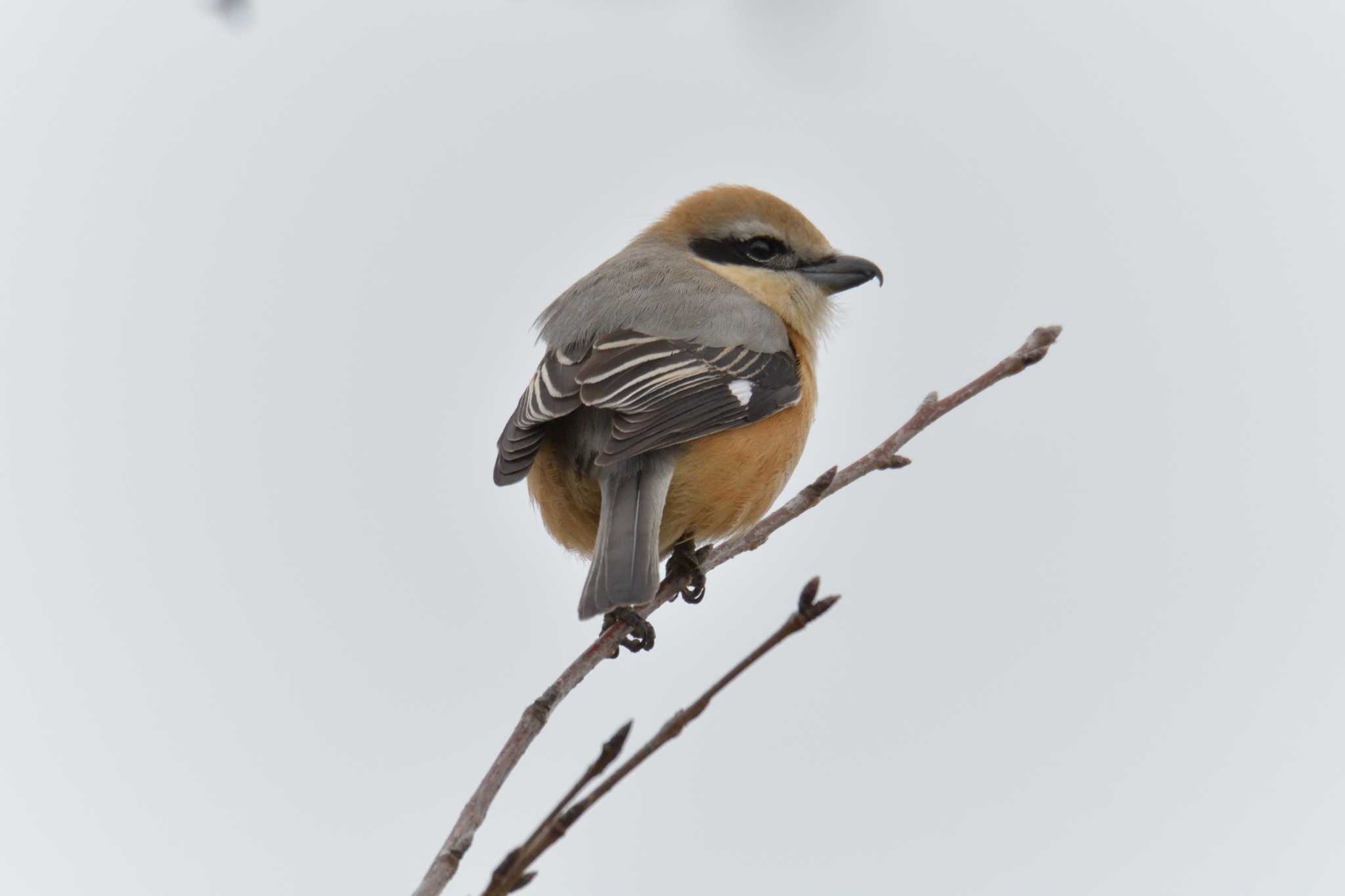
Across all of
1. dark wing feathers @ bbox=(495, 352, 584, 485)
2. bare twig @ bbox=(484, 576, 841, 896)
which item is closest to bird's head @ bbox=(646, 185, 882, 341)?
dark wing feathers @ bbox=(495, 352, 584, 485)

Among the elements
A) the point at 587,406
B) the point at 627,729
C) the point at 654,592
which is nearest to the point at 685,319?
the point at 587,406

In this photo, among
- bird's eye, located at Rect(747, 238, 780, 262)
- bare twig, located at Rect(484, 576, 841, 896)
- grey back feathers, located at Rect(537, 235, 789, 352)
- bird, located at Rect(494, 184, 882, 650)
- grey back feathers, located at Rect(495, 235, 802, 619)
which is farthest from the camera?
bird's eye, located at Rect(747, 238, 780, 262)

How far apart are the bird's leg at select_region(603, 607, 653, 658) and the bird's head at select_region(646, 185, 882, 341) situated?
1.67 m

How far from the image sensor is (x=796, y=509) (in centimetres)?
334

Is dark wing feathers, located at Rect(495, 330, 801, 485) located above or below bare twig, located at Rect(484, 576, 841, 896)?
above

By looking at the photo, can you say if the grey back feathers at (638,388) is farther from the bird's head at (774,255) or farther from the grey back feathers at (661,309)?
the bird's head at (774,255)

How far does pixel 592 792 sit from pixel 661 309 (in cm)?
295

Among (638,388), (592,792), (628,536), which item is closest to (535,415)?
(638,388)

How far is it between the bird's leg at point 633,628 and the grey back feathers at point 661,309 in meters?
1.13

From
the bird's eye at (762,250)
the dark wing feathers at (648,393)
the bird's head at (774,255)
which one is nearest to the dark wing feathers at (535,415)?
the dark wing feathers at (648,393)

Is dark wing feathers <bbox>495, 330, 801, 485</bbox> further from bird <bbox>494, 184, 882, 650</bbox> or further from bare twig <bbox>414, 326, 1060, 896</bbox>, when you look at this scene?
bare twig <bbox>414, 326, 1060, 896</bbox>

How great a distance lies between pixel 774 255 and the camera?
5.29 m

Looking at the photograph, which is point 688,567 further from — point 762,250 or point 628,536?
point 762,250

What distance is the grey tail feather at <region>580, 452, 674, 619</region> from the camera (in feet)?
11.4
